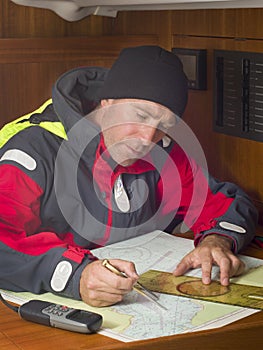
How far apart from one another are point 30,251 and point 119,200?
12.4 inches

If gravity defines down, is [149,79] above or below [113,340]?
above

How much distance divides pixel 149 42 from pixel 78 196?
28.9 inches

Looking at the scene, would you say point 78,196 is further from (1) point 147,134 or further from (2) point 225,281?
(2) point 225,281

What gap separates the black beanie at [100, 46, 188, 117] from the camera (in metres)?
1.61

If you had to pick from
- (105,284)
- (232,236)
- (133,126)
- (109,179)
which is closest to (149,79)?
(133,126)

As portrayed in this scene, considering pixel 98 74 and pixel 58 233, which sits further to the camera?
pixel 98 74

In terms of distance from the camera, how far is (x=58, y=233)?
5.39 ft

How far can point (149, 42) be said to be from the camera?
2.21m

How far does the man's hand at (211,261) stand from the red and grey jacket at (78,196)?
0.25ft

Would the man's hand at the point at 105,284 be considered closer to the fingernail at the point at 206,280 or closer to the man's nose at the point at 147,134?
the fingernail at the point at 206,280

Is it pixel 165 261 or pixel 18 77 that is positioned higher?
pixel 18 77

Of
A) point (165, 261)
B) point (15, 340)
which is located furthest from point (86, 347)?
point (165, 261)

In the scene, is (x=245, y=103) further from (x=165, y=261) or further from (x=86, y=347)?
(x=86, y=347)

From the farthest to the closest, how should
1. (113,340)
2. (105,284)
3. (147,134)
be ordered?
(147,134), (105,284), (113,340)
